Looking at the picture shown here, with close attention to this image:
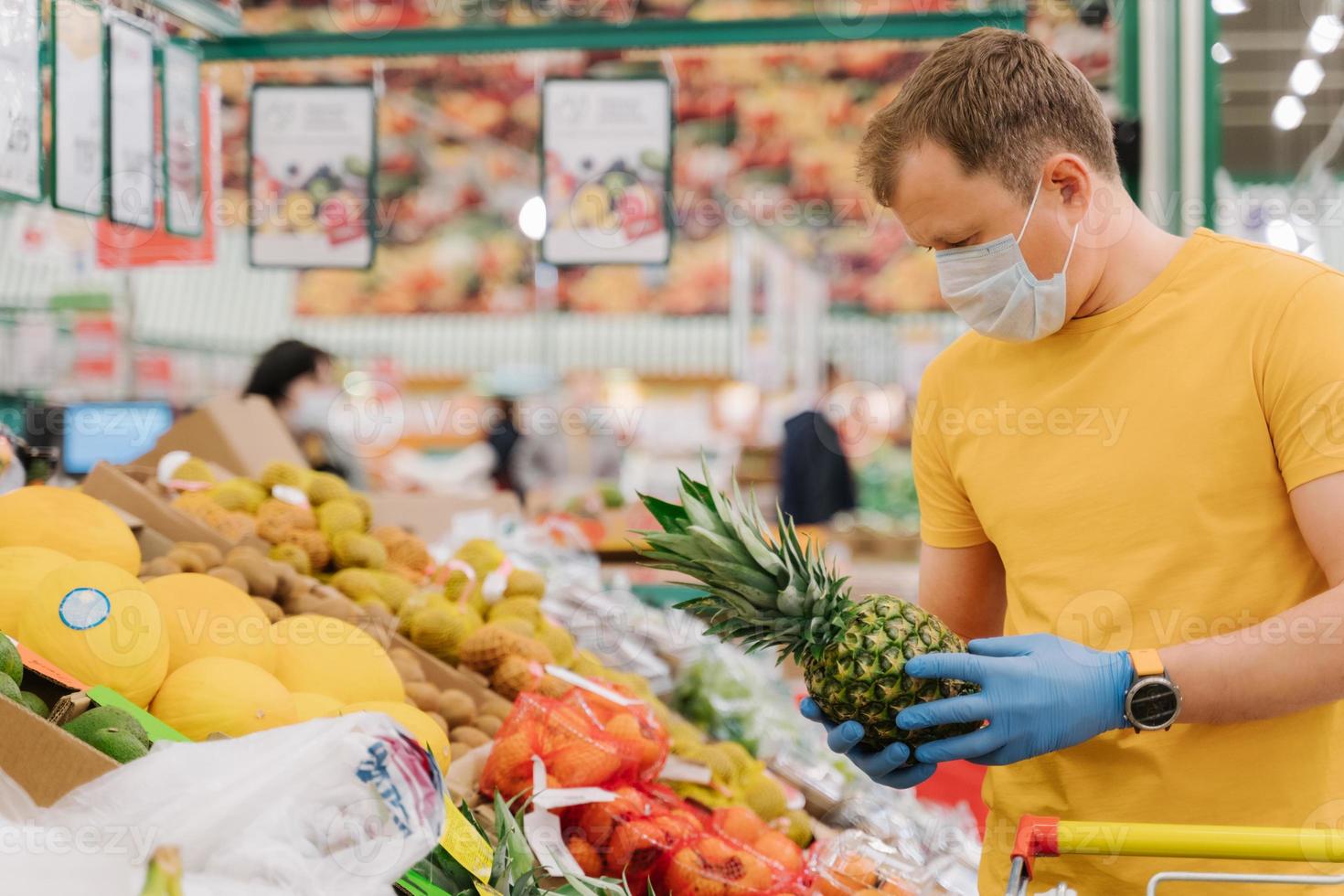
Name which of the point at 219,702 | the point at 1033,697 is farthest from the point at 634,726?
the point at 1033,697

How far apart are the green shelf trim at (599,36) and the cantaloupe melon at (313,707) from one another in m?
3.17

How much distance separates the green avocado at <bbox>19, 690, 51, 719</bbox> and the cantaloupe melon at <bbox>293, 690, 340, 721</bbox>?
0.45 metres

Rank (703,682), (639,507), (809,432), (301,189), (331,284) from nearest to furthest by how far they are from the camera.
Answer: (703,682) < (301,189) < (639,507) < (809,432) < (331,284)

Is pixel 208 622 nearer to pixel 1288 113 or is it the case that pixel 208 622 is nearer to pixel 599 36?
pixel 599 36

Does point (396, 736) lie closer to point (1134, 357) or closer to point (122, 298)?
point (1134, 357)

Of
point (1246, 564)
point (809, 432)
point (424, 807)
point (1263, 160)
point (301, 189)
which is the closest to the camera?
point (424, 807)

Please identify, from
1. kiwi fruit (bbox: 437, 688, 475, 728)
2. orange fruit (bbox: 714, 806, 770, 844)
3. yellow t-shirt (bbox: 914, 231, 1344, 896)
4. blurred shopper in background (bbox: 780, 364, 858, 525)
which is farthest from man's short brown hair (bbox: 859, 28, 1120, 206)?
blurred shopper in background (bbox: 780, 364, 858, 525)

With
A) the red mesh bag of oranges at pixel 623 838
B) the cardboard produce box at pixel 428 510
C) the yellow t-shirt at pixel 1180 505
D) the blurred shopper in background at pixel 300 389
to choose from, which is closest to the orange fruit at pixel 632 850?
the red mesh bag of oranges at pixel 623 838

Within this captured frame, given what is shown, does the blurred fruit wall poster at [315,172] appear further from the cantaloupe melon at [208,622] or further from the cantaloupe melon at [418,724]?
the cantaloupe melon at [418,724]

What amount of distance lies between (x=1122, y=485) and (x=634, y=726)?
1.03 m

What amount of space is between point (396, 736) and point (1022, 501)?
1025mm

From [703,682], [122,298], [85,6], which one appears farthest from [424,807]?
[122,298]

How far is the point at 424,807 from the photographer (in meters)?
1.29

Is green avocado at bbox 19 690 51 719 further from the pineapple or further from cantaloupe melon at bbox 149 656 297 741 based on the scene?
the pineapple
